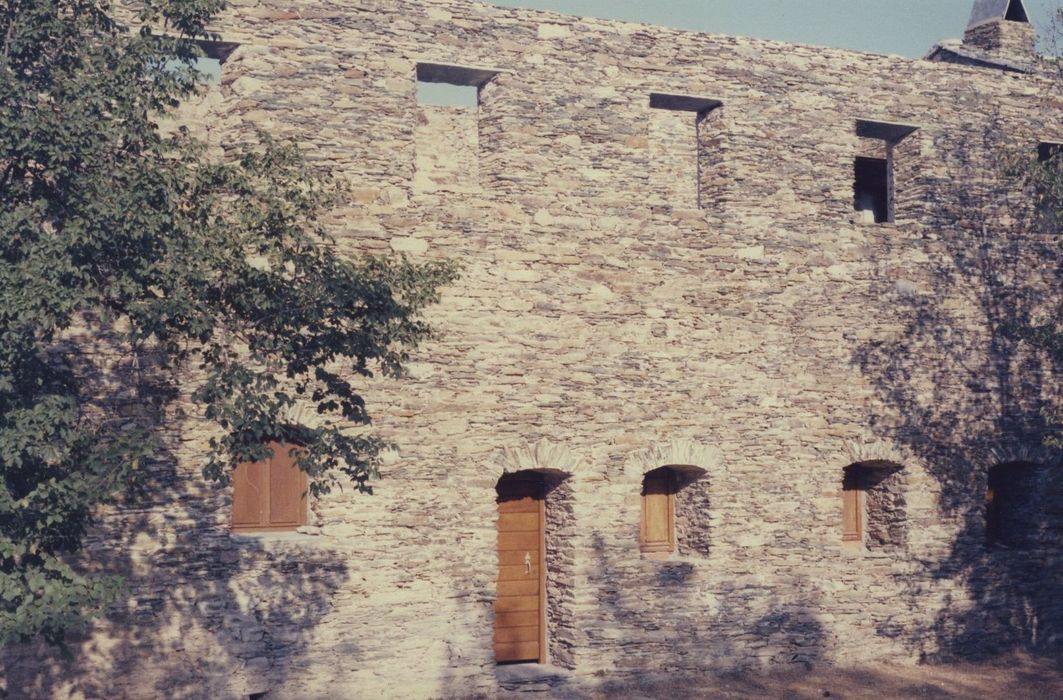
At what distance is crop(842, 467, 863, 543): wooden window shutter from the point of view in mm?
13078

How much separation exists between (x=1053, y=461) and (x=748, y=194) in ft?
15.9

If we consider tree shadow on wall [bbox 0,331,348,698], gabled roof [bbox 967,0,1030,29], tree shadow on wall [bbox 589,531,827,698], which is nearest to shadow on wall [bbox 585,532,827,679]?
tree shadow on wall [bbox 589,531,827,698]

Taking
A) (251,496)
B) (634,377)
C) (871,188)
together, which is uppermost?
(871,188)

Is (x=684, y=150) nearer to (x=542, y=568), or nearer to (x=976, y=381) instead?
(x=976, y=381)

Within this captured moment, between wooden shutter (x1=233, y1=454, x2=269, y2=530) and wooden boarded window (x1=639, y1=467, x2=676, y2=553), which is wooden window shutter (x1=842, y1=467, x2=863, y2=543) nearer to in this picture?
wooden boarded window (x1=639, y1=467, x2=676, y2=553)

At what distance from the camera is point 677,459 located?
462 inches

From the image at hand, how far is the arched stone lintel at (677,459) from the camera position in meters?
11.6

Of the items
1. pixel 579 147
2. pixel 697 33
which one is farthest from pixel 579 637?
pixel 697 33

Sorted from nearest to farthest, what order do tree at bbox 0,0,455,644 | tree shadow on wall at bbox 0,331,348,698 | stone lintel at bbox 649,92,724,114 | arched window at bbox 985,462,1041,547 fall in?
tree at bbox 0,0,455,644, tree shadow on wall at bbox 0,331,348,698, stone lintel at bbox 649,92,724,114, arched window at bbox 985,462,1041,547

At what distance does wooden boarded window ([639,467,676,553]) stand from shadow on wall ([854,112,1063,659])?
2399 millimetres

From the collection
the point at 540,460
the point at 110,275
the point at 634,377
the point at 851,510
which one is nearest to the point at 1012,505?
the point at 851,510

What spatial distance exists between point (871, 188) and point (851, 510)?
4.50m

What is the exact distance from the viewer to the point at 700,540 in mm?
11961

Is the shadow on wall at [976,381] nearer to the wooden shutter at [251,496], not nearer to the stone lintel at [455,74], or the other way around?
the stone lintel at [455,74]
